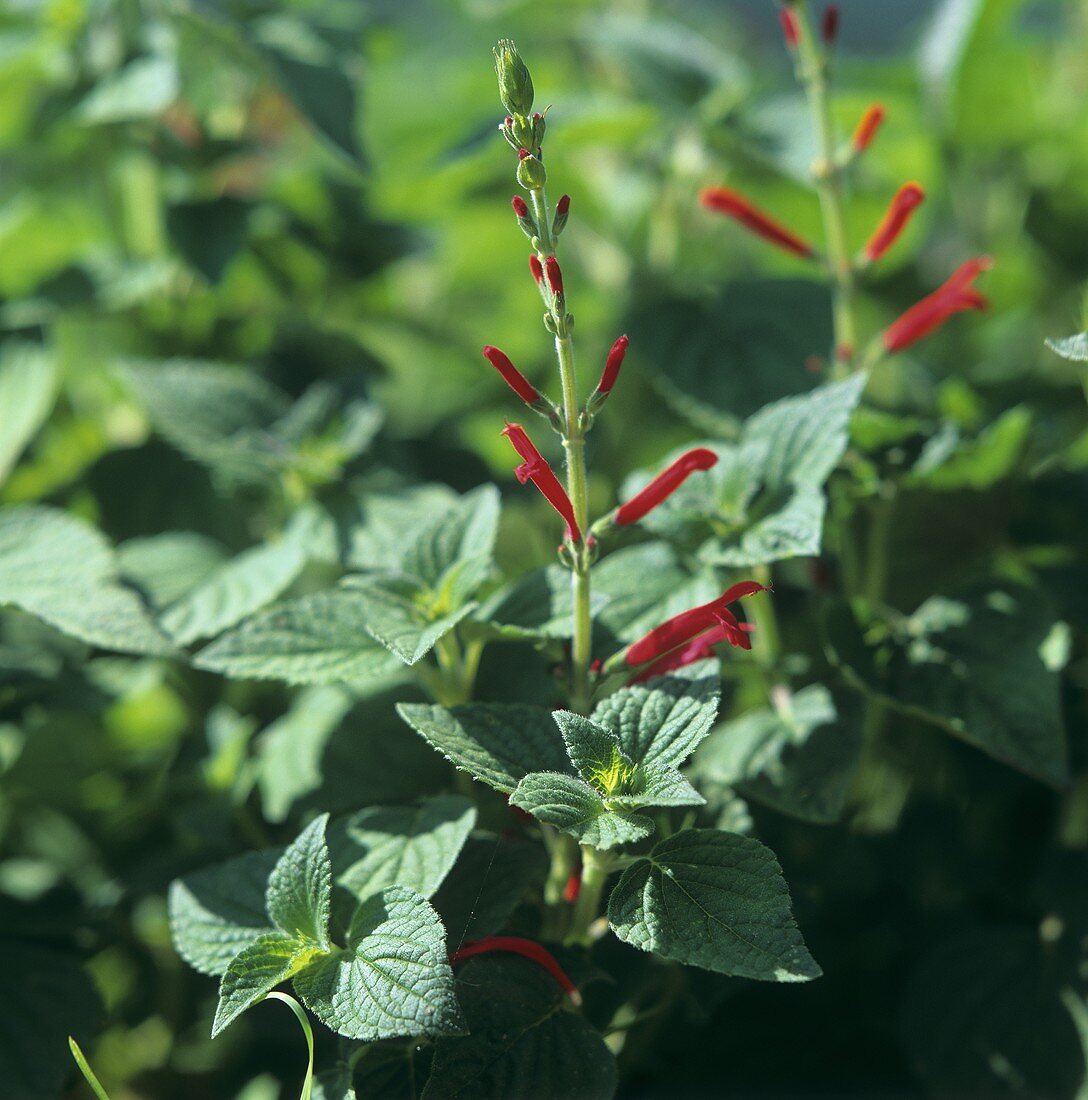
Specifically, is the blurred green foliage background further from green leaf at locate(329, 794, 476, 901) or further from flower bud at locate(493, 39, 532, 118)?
flower bud at locate(493, 39, 532, 118)

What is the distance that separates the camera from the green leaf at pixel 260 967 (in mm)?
396

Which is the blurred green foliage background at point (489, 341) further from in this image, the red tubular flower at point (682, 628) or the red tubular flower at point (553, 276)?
the red tubular flower at point (553, 276)

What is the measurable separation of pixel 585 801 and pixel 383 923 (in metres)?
0.08

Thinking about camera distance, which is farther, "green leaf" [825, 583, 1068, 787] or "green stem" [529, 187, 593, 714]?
"green leaf" [825, 583, 1068, 787]

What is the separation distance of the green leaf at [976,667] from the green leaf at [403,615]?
18 centimetres

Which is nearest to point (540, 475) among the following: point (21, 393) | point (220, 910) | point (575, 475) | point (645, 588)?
point (575, 475)

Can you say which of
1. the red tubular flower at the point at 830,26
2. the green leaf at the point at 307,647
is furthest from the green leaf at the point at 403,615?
the red tubular flower at the point at 830,26

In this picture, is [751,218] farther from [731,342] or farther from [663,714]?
[663,714]

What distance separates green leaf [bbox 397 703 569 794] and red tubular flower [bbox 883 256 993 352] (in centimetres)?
27

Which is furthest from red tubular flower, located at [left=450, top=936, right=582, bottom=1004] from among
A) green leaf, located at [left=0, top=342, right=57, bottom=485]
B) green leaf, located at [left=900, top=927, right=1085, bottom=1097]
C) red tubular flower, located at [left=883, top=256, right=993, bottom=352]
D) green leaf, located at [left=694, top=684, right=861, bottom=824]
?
green leaf, located at [left=0, top=342, right=57, bottom=485]

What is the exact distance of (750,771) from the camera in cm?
51

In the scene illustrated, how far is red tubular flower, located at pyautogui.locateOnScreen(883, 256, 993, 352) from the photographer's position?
0.56 meters

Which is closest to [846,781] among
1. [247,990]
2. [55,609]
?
[247,990]

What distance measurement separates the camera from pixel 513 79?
0.39m
